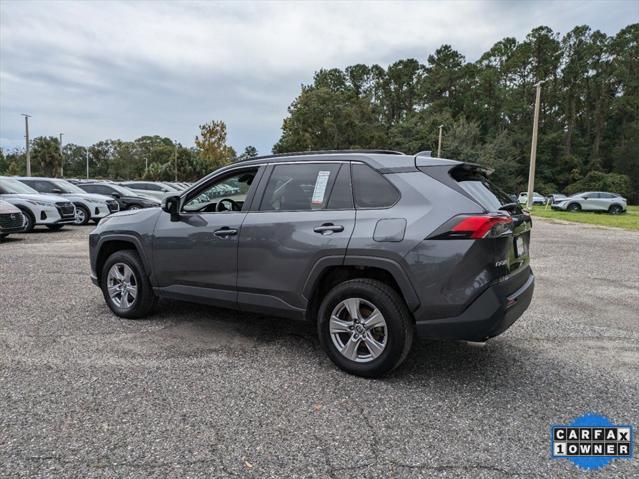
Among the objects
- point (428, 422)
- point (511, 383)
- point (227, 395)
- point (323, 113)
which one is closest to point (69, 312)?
point (227, 395)

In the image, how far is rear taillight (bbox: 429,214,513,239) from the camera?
9.90 ft

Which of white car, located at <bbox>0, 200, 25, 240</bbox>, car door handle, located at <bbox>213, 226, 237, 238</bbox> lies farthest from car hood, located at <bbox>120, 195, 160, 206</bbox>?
car door handle, located at <bbox>213, 226, 237, 238</bbox>

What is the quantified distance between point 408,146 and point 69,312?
2205 inches

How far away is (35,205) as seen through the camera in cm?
1194

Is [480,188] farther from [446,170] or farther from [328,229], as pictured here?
[328,229]

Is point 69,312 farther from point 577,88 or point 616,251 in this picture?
point 577,88

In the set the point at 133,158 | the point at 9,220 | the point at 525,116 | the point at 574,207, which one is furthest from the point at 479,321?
the point at 133,158

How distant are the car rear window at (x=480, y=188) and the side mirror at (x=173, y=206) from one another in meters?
2.65

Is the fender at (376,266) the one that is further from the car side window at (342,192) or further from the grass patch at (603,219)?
the grass patch at (603,219)

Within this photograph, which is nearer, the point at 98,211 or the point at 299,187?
the point at 299,187

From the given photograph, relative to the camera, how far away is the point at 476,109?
216 feet

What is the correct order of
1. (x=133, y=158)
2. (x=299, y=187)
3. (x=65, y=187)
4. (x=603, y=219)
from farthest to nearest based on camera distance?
1. (x=133, y=158)
2. (x=603, y=219)
3. (x=65, y=187)
4. (x=299, y=187)

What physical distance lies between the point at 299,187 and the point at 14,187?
12.0 m

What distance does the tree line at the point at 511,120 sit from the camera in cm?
5166
